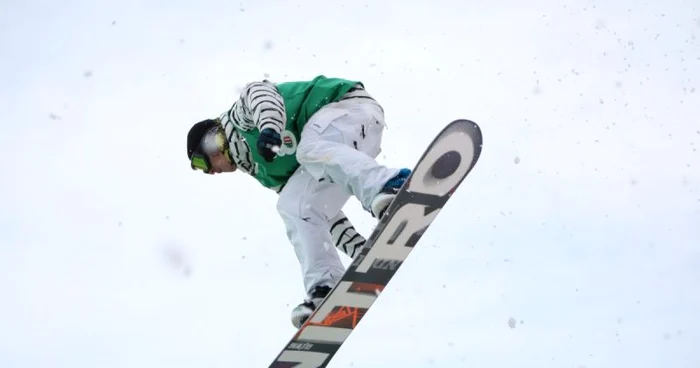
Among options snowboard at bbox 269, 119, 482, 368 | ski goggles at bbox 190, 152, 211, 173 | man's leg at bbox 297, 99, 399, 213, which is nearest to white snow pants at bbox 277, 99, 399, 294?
man's leg at bbox 297, 99, 399, 213

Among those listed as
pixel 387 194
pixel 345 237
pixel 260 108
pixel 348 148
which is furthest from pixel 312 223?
pixel 387 194

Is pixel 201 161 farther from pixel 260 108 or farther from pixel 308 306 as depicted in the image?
pixel 308 306

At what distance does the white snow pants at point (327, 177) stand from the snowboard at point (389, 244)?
22cm

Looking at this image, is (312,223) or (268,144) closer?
(268,144)

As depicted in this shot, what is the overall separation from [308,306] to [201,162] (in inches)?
55.8

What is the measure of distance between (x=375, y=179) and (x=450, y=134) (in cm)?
54

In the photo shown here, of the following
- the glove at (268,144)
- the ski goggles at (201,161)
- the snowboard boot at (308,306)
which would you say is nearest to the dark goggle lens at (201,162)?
the ski goggles at (201,161)

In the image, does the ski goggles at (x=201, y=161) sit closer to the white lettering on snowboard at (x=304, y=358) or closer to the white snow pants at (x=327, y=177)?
the white snow pants at (x=327, y=177)

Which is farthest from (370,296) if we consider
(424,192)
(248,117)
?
(248,117)

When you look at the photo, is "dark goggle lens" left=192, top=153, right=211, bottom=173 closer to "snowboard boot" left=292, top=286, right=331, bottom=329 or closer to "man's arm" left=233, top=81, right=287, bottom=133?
"man's arm" left=233, top=81, right=287, bottom=133

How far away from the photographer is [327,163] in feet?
27.8

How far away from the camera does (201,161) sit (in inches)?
373

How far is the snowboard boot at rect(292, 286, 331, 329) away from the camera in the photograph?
28.8ft

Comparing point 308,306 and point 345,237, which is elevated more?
point 345,237
